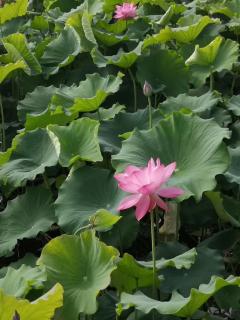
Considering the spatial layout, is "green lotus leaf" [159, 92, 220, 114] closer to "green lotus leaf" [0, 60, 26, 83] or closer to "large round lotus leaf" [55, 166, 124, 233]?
"large round lotus leaf" [55, 166, 124, 233]

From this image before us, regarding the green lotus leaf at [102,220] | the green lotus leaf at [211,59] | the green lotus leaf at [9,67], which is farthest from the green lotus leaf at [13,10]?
the green lotus leaf at [102,220]

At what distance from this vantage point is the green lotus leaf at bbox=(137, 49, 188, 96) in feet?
7.61

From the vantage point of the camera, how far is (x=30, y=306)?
1.20 metres

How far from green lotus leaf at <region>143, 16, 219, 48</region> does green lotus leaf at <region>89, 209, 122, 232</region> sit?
980 mm

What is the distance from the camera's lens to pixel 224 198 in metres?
1.78

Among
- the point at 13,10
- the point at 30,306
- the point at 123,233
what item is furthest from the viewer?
the point at 13,10

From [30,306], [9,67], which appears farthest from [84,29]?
[30,306]

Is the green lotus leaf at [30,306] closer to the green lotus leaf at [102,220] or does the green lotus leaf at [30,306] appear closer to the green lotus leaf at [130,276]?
the green lotus leaf at [130,276]

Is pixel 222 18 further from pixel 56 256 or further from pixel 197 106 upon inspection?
pixel 56 256

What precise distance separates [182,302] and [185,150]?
20.2 inches

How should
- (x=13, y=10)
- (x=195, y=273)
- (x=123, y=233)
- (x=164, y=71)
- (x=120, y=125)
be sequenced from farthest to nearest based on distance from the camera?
(x=13, y=10), (x=164, y=71), (x=120, y=125), (x=123, y=233), (x=195, y=273)

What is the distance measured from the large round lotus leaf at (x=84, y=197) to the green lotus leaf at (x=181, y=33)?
76 centimetres

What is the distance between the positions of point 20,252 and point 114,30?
3.65 ft

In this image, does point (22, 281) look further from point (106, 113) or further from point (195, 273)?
point (106, 113)
